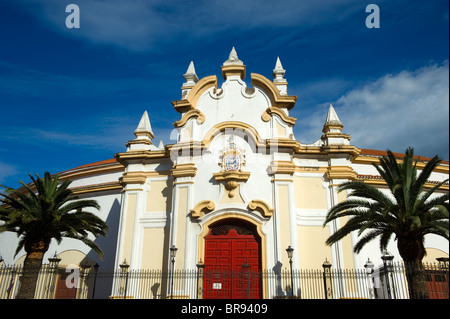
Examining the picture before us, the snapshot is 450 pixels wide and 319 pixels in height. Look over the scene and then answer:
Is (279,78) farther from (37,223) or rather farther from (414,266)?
(37,223)

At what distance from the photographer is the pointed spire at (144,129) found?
22.6 metres

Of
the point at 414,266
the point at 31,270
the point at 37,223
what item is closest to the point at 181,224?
the point at 37,223

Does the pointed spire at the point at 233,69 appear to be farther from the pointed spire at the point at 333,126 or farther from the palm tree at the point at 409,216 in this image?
the palm tree at the point at 409,216

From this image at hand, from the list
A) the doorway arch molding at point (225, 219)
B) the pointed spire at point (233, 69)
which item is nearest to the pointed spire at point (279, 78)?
the pointed spire at point (233, 69)

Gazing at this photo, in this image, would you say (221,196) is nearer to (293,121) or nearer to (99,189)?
(293,121)

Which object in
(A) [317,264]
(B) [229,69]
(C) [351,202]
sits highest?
(B) [229,69]

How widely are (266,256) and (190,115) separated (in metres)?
8.52

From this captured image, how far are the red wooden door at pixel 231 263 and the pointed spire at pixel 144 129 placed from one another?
7.24 meters

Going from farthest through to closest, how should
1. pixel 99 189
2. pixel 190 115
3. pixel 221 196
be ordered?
pixel 99 189 → pixel 190 115 → pixel 221 196

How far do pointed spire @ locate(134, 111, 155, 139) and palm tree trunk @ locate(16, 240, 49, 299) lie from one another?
824cm

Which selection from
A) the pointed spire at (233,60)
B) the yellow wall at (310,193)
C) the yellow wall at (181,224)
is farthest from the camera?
the pointed spire at (233,60)
